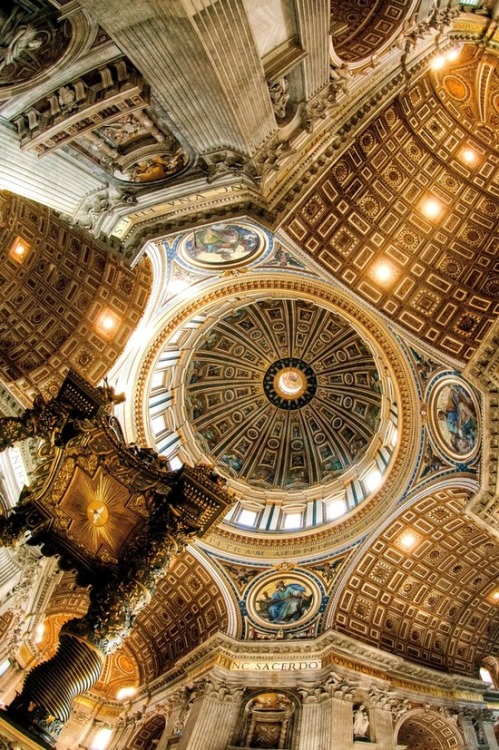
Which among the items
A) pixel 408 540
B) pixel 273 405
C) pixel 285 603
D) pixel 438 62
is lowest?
pixel 285 603

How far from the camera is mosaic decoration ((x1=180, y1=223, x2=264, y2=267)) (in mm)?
12539

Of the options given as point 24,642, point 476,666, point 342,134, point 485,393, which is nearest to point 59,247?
point 342,134

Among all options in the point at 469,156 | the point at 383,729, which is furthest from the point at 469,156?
the point at 383,729

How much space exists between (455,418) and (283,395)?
29.4 feet

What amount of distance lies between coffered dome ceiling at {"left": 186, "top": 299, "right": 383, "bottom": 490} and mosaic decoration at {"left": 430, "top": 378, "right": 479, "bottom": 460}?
4461 mm

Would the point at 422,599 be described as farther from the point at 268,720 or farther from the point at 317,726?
the point at 268,720

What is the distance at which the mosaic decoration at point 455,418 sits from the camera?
1270 cm

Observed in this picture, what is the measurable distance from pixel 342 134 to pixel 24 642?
14.6 meters

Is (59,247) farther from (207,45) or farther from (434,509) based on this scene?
(434,509)

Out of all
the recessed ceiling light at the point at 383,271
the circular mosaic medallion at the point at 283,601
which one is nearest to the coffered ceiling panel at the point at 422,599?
the circular mosaic medallion at the point at 283,601

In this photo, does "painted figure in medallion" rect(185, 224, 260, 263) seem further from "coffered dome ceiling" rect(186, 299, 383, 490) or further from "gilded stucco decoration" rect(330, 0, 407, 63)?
"coffered dome ceiling" rect(186, 299, 383, 490)

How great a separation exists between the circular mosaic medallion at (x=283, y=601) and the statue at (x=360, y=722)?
2.83 m

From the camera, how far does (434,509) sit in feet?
47.1

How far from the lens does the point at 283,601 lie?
15.7 m
